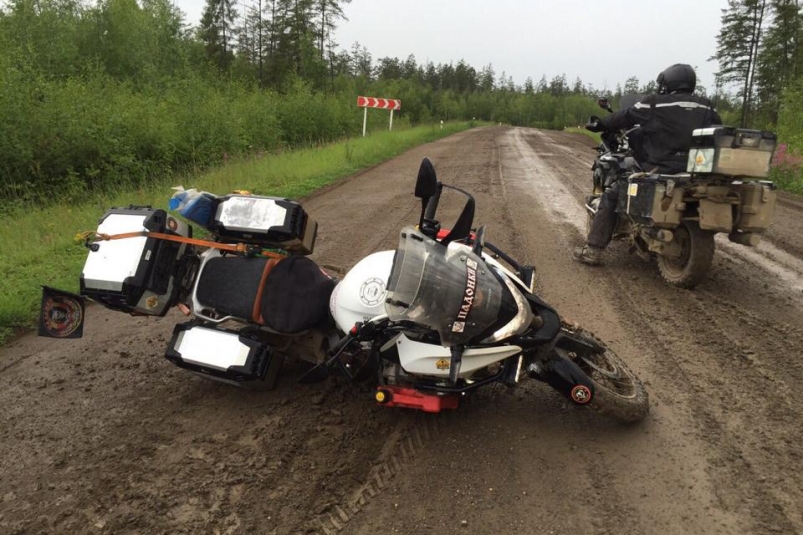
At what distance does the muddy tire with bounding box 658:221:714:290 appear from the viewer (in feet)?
17.1

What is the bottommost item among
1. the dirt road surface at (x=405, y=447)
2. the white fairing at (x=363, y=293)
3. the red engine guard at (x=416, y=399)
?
the dirt road surface at (x=405, y=447)

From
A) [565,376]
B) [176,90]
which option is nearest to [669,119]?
[565,376]

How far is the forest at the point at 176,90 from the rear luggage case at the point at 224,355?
8.98 meters

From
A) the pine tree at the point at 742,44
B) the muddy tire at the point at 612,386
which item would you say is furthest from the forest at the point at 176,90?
the muddy tire at the point at 612,386

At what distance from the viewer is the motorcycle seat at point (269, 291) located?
3.39 meters

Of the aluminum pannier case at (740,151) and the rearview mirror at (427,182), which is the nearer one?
the rearview mirror at (427,182)

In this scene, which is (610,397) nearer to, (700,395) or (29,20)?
(700,395)

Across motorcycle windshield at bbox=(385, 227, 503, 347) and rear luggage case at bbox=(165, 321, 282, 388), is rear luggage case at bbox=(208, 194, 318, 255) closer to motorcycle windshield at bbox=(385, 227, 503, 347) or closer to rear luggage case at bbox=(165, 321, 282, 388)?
rear luggage case at bbox=(165, 321, 282, 388)

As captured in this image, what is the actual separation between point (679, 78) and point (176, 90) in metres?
15.6

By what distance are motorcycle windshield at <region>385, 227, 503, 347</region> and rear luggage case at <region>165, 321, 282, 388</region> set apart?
1.22 meters

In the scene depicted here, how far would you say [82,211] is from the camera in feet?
30.0

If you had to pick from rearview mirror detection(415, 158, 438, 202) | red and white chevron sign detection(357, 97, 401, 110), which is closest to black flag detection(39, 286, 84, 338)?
rearview mirror detection(415, 158, 438, 202)

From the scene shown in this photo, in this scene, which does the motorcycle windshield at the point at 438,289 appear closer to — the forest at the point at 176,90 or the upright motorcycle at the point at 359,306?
the upright motorcycle at the point at 359,306

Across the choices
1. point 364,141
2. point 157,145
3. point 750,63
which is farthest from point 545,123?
point 157,145
